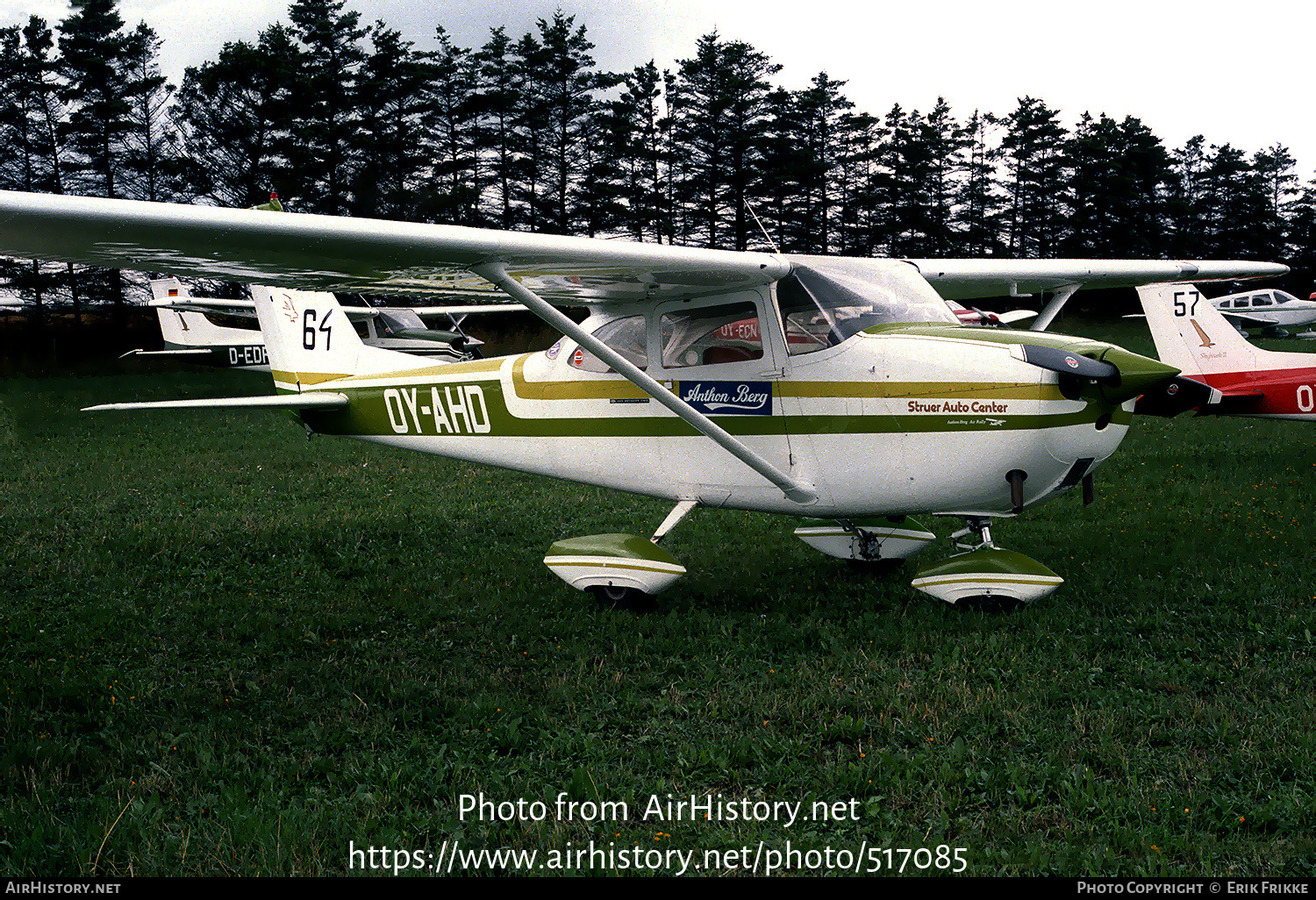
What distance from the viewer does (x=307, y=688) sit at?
505 cm

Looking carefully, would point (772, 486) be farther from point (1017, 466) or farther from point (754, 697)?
point (754, 697)

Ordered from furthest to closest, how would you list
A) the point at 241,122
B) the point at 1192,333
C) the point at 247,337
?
the point at 241,122 < the point at 247,337 < the point at 1192,333

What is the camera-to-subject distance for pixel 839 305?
620 cm

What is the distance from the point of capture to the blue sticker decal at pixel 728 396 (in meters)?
6.35

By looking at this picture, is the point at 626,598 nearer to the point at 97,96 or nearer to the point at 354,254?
the point at 354,254

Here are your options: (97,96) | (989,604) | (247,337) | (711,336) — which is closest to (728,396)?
(711,336)

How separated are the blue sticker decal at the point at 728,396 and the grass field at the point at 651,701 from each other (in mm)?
1314

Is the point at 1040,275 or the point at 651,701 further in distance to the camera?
the point at 1040,275

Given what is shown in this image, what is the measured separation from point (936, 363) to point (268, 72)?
29498 millimetres

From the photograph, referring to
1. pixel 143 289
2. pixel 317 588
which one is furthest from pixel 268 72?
pixel 317 588

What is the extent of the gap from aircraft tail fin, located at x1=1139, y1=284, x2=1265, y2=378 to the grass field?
8.20 feet

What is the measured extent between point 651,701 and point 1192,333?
30.8ft

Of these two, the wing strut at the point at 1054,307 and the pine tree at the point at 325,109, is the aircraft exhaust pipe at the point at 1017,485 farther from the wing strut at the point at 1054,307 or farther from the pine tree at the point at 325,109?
the pine tree at the point at 325,109

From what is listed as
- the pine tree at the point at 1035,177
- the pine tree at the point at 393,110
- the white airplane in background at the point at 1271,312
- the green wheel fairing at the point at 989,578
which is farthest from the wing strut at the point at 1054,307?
the pine tree at the point at 1035,177
